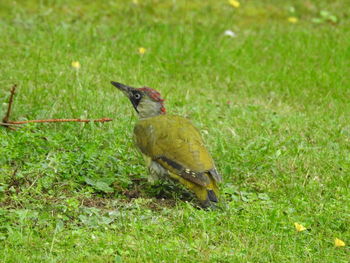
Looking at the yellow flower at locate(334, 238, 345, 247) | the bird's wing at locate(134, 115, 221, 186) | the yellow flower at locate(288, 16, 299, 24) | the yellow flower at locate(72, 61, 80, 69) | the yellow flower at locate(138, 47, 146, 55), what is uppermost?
the bird's wing at locate(134, 115, 221, 186)

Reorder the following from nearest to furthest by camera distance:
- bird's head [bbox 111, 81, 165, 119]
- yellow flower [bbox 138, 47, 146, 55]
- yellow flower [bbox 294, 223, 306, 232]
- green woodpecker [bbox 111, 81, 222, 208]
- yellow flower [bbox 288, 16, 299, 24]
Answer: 1. yellow flower [bbox 294, 223, 306, 232]
2. green woodpecker [bbox 111, 81, 222, 208]
3. bird's head [bbox 111, 81, 165, 119]
4. yellow flower [bbox 138, 47, 146, 55]
5. yellow flower [bbox 288, 16, 299, 24]

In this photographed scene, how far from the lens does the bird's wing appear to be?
16.1 feet

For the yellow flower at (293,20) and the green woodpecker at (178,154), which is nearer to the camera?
the green woodpecker at (178,154)

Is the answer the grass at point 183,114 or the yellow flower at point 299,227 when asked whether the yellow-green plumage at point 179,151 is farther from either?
the yellow flower at point 299,227

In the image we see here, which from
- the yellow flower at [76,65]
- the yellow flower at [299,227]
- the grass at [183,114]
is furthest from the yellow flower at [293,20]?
the yellow flower at [299,227]

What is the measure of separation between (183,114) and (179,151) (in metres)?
1.83

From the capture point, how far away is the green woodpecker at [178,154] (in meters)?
4.89

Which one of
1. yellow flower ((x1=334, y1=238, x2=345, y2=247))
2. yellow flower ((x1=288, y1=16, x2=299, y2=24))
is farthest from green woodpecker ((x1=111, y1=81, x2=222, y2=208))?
yellow flower ((x1=288, y1=16, x2=299, y2=24))

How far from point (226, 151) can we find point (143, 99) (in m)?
0.81

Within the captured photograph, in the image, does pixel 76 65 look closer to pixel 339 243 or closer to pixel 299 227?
pixel 299 227

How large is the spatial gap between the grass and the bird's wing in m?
0.23

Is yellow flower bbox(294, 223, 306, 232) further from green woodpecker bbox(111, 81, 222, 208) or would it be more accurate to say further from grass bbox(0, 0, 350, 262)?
green woodpecker bbox(111, 81, 222, 208)

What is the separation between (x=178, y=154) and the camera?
5031 millimetres

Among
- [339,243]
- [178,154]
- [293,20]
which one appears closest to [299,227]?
[339,243]
